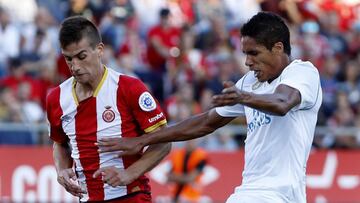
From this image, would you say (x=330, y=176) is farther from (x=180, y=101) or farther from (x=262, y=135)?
(x=262, y=135)

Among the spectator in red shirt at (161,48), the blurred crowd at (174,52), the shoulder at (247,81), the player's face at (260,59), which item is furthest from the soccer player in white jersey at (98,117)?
the spectator in red shirt at (161,48)

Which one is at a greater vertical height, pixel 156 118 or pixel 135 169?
pixel 156 118

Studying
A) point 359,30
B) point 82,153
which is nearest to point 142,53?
point 359,30

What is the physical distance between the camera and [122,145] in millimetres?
7914

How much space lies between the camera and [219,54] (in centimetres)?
1872

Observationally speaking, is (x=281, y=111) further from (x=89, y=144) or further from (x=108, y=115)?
(x=89, y=144)

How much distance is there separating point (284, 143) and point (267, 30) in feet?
2.62

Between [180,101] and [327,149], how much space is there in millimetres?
2464

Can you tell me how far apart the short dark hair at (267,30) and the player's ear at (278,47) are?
2 centimetres

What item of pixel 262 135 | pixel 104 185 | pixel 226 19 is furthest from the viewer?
pixel 226 19

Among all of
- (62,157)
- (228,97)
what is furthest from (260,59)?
(62,157)

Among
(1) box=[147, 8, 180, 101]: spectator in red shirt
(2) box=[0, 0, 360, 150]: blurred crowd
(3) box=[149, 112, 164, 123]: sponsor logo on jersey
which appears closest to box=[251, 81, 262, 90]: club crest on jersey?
(3) box=[149, 112, 164, 123]: sponsor logo on jersey

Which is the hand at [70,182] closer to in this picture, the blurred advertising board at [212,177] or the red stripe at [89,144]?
the red stripe at [89,144]

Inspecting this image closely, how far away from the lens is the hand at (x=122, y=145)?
7.89 metres
